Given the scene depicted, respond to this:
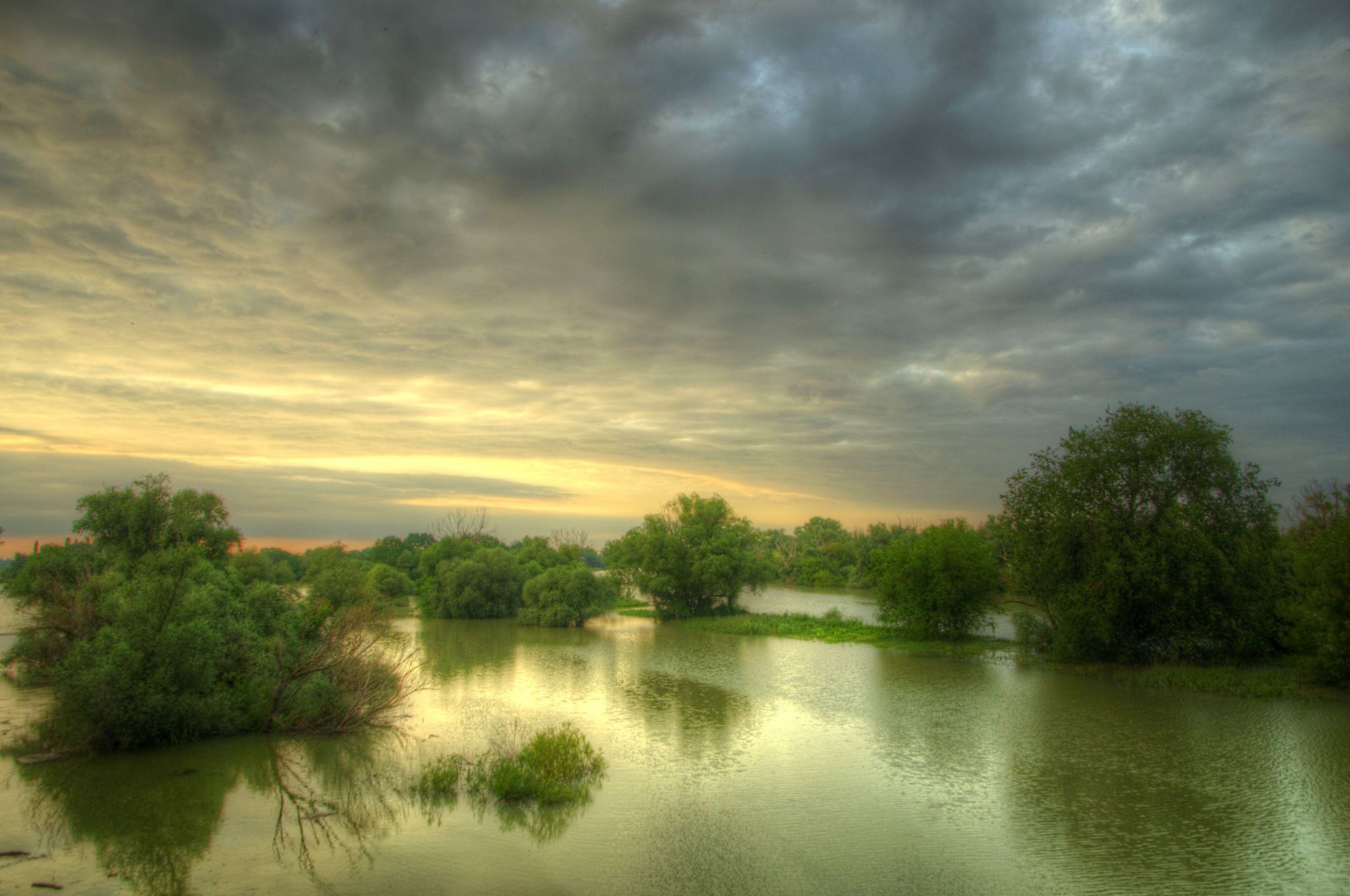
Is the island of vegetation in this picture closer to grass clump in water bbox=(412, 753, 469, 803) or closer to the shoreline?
the shoreline

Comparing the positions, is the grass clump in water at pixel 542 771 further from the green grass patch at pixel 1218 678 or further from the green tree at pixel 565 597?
the green tree at pixel 565 597

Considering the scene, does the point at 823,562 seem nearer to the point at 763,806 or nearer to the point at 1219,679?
the point at 1219,679

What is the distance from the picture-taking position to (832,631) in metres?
40.7

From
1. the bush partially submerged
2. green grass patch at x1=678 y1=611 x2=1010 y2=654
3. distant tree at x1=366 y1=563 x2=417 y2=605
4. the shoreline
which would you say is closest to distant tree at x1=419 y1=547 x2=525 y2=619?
distant tree at x1=366 y1=563 x2=417 y2=605

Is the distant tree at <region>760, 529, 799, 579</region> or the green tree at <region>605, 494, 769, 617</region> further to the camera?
the distant tree at <region>760, 529, 799, 579</region>

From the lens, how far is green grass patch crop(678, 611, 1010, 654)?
3428 cm

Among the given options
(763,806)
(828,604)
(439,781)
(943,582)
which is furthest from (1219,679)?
(828,604)

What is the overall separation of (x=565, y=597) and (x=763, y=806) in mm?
34781

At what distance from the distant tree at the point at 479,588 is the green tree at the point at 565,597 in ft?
11.7

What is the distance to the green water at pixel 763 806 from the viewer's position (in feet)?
33.8

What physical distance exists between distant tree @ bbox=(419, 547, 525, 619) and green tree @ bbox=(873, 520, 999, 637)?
26739mm

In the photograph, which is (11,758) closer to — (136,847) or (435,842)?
(136,847)

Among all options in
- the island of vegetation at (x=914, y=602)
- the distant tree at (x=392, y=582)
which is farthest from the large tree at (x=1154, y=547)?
the distant tree at (x=392, y=582)

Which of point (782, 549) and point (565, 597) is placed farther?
point (782, 549)
